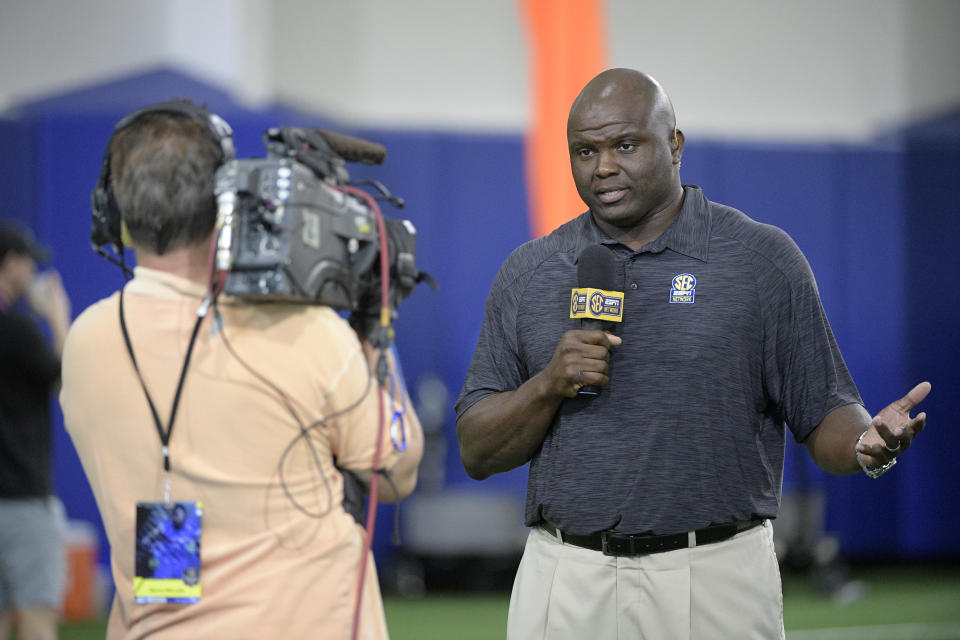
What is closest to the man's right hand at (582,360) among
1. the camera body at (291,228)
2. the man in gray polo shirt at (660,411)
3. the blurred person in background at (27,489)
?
the man in gray polo shirt at (660,411)

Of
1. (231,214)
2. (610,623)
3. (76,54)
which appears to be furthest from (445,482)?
(231,214)

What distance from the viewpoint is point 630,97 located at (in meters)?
1.77

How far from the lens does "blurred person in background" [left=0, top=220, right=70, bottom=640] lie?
3262 mm

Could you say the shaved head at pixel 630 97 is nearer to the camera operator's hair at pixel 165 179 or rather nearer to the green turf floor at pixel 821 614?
the camera operator's hair at pixel 165 179

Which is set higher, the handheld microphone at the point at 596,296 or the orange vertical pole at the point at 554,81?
the orange vertical pole at the point at 554,81

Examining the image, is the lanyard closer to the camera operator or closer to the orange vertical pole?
the camera operator

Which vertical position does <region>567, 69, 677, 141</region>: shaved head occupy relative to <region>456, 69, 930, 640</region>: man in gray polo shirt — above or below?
above

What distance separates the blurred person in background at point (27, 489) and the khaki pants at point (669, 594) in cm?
219

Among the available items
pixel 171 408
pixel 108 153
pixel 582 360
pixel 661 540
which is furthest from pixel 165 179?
pixel 661 540

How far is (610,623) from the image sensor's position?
1.69 m

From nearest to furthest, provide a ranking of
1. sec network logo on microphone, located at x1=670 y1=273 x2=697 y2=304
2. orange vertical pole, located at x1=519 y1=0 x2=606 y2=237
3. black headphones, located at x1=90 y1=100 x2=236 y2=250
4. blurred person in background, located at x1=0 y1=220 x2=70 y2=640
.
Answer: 1. black headphones, located at x1=90 y1=100 x2=236 y2=250
2. sec network logo on microphone, located at x1=670 y1=273 x2=697 y2=304
3. blurred person in background, located at x1=0 y1=220 x2=70 y2=640
4. orange vertical pole, located at x1=519 y1=0 x2=606 y2=237

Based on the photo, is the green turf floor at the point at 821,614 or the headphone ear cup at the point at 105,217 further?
the green turf floor at the point at 821,614

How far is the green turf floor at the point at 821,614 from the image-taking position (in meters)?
4.92

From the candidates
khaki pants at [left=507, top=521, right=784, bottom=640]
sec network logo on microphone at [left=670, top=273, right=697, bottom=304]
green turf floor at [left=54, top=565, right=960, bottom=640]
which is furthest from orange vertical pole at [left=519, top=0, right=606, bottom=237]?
khaki pants at [left=507, top=521, right=784, bottom=640]
